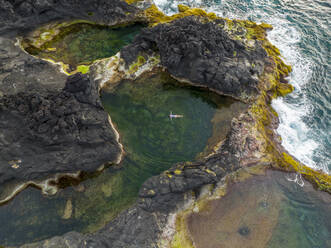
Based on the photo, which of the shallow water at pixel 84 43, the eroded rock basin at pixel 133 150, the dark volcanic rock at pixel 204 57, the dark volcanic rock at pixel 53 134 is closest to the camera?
the eroded rock basin at pixel 133 150

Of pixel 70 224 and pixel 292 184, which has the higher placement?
pixel 292 184

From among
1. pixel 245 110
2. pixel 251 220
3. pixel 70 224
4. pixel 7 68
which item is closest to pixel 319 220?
pixel 251 220

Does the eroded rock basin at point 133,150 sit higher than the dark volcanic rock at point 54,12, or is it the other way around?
the dark volcanic rock at point 54,12

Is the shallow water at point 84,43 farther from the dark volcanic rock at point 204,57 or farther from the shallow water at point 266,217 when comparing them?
the shallow water at point 266,217

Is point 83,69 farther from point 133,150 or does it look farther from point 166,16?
point 166,16

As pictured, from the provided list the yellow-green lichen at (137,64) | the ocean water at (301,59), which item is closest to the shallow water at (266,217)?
the ocean water at (301,59)

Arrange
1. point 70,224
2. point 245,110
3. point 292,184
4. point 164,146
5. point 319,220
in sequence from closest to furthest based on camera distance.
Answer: point 70,224, point 319,220, point 292,184, point 164,146, point 245,110

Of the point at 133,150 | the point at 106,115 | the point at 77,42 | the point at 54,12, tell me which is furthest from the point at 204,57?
the point at 54,12

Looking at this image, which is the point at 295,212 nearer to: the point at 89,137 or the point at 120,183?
the point at 120,183
